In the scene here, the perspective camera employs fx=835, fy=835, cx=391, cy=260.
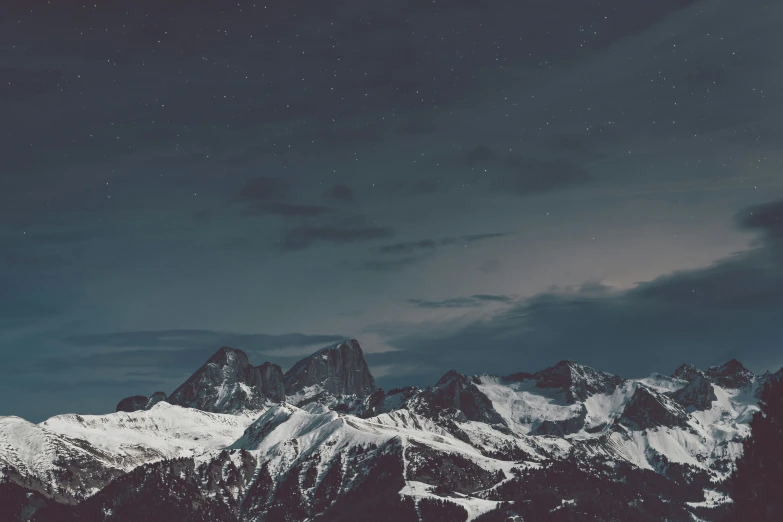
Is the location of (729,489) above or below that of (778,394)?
below

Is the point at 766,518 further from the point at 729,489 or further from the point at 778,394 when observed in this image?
the point at 778,394

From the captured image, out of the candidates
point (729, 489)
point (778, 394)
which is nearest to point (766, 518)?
point (729, 489)

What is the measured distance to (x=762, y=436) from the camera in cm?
9175

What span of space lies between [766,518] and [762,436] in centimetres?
964

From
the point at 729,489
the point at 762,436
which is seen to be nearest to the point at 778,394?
the point at 762,436

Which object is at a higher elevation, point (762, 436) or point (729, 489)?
point (762, 436)

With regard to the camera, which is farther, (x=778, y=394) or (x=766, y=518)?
(x=778, y=394)

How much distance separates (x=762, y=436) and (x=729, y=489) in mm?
7273

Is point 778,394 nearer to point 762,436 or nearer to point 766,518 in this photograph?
point 762,436

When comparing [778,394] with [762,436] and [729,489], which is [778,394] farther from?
[729,489]

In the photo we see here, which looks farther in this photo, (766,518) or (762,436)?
(762,436)

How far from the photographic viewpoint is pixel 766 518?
85688 millimetres

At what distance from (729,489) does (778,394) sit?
12106mm

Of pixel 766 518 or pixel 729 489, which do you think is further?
pixel 729 489
